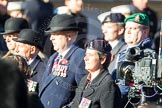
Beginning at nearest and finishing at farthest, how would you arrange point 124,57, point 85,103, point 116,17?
point 85,103 < point 124,57 < point 116,17

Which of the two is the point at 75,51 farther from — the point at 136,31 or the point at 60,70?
the point at 136,31

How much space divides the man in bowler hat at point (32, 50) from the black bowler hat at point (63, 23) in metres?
0.21

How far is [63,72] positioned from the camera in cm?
441

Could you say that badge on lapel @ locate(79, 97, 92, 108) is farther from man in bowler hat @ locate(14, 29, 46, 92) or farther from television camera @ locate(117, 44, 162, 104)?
man in bowler hat @ locate(14, 29, 46, 92)

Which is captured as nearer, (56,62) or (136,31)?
(136,31)

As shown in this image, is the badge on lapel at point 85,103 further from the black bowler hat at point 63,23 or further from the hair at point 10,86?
the hair at point 10,86

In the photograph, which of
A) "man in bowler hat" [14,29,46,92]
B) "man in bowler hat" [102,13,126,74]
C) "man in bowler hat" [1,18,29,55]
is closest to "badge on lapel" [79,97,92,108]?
"man in bowler hat" [14,29,46,92]

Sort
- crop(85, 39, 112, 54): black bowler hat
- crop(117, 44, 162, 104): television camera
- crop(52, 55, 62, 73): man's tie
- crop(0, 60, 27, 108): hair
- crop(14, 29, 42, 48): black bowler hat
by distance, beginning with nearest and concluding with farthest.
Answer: crop(0, 60, 27, 108): hair
crop(117, 44, 162, 104): television camera
crop(85, 39, 112, 54): black bowler hat
crop(52, 55, 62, 73): man's tie
crop(14, 29, 42, 48): black bowler hat

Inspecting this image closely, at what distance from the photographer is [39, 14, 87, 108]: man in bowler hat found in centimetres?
437

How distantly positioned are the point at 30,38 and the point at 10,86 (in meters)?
3.83

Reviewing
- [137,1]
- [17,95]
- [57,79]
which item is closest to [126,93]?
[57,79]

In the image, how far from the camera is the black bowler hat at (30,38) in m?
4.95

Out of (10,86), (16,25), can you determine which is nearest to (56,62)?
(16,25)

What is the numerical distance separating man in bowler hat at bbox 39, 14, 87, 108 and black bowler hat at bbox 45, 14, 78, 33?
0.11 ft
